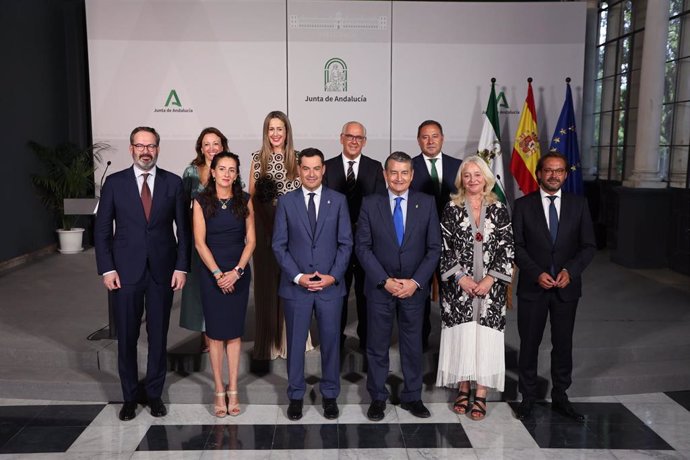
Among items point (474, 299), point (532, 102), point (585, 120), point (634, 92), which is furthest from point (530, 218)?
point (585, 120)

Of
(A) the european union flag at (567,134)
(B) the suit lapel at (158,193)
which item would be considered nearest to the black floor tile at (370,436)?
(B) the suit lapel at (158,193)

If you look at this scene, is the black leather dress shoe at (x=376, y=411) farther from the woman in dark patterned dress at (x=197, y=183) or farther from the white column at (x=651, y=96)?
the white column at (x=651, y=96)

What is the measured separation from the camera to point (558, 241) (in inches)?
140

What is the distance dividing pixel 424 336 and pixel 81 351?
7.37 feet

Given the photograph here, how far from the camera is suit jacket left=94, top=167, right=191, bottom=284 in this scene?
3.46m

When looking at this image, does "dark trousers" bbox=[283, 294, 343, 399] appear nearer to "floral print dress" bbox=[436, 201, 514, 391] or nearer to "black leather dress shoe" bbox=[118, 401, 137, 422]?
"floral print dress" bbox=[436, 201, 514, 391]

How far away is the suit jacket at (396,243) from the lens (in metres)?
3.50

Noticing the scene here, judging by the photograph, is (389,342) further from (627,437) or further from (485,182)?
(627,437)

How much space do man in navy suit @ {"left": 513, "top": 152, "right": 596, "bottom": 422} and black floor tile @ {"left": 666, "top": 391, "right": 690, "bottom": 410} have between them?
98cm

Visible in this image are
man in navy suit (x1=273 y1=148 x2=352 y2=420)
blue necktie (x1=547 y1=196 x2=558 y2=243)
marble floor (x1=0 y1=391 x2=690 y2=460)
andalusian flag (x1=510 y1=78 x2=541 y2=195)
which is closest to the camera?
marble floor (x1=0 y1=391 x2=690 y2=460)

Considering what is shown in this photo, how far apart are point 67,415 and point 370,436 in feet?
5.83

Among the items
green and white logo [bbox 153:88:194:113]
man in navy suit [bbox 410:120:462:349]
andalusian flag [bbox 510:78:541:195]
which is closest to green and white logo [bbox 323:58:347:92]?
green and white logo [bbox 153:88:194:113]

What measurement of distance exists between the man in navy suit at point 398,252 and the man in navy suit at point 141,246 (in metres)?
1.02

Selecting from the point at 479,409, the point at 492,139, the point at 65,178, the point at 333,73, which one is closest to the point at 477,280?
the point at 479,409
